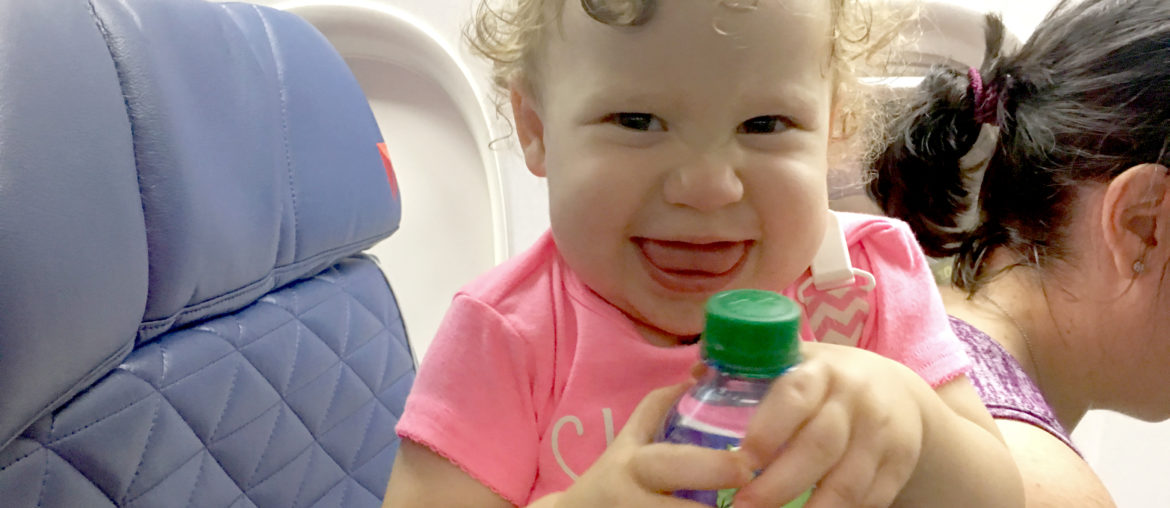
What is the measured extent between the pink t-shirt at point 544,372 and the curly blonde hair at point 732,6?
186mm

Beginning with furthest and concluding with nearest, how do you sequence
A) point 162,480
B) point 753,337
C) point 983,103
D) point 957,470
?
point 983,103, point 162,480, point 957,470, point 753,337

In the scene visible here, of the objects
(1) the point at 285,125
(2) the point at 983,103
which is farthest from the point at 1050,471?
Answer: (1) the point at 285,125

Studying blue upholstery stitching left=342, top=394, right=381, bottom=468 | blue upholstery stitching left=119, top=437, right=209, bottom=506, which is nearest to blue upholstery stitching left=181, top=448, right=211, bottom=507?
blue upholstery stitching left=119, top=437, right=209, bottom=506

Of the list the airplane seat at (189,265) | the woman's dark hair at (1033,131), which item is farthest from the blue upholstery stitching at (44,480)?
the woman's dark hair at (1033,131)

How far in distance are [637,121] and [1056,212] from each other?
0.64 metres

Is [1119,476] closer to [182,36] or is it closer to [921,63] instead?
[921,63]

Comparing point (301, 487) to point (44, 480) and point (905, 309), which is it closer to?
point (44, 480)

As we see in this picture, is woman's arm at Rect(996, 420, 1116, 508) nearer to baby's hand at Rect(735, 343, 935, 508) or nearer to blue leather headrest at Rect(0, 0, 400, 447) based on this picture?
baby's hand at Rect(735, 343, 935, 508)

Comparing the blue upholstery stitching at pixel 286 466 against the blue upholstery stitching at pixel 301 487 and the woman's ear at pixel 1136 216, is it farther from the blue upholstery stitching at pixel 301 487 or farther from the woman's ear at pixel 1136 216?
the woman's ear at pixel 1136 216

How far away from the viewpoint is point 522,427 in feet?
1.99

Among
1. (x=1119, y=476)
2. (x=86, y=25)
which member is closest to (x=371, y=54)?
(x=86, y=25)

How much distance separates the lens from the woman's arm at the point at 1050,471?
2.15ft

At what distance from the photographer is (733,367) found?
362mm

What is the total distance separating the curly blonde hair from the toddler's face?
0.05 feet
